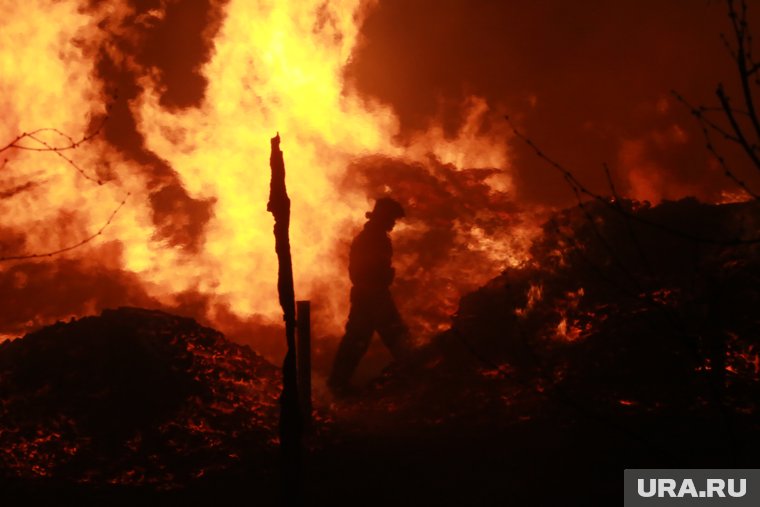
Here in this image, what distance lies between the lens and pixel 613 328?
12.2 metres

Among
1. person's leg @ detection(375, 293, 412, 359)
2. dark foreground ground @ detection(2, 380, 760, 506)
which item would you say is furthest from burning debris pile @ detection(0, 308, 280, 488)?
person's leg @ detection(375, 293, 412, 359)

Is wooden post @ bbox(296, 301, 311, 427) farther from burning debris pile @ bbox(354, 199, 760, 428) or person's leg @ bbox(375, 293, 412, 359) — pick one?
person's leg @ bbox(375, 293, 412, 359)

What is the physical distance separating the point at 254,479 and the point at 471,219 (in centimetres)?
1130

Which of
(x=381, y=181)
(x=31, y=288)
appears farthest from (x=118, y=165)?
(x=381, y=181)

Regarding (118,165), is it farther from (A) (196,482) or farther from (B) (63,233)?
(A) (196,482)

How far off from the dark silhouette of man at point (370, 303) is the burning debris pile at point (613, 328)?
65 cm

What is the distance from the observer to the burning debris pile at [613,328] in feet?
35.2

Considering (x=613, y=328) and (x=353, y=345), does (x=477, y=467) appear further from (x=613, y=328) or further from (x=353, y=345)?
(x=353, y=345)

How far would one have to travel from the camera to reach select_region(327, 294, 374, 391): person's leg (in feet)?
44.3

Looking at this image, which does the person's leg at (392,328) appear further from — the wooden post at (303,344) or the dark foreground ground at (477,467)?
the wooden post at (303,344)

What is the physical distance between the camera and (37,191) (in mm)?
17656

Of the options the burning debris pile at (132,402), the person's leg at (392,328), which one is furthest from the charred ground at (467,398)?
the person's leg at (392,328)

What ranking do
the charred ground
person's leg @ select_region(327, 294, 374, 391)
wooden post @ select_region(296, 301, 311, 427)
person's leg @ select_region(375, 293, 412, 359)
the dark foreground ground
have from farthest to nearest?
1. person's leg @ select_region(375, 293, 412, 359)
2. person's leg @ select_region(327, 294, 374, 391)
3. wooden post @ select_region(296, 301, 311, 427)
4. the charred ground
5. the dark foreground ground

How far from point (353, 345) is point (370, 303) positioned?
0.84 m
